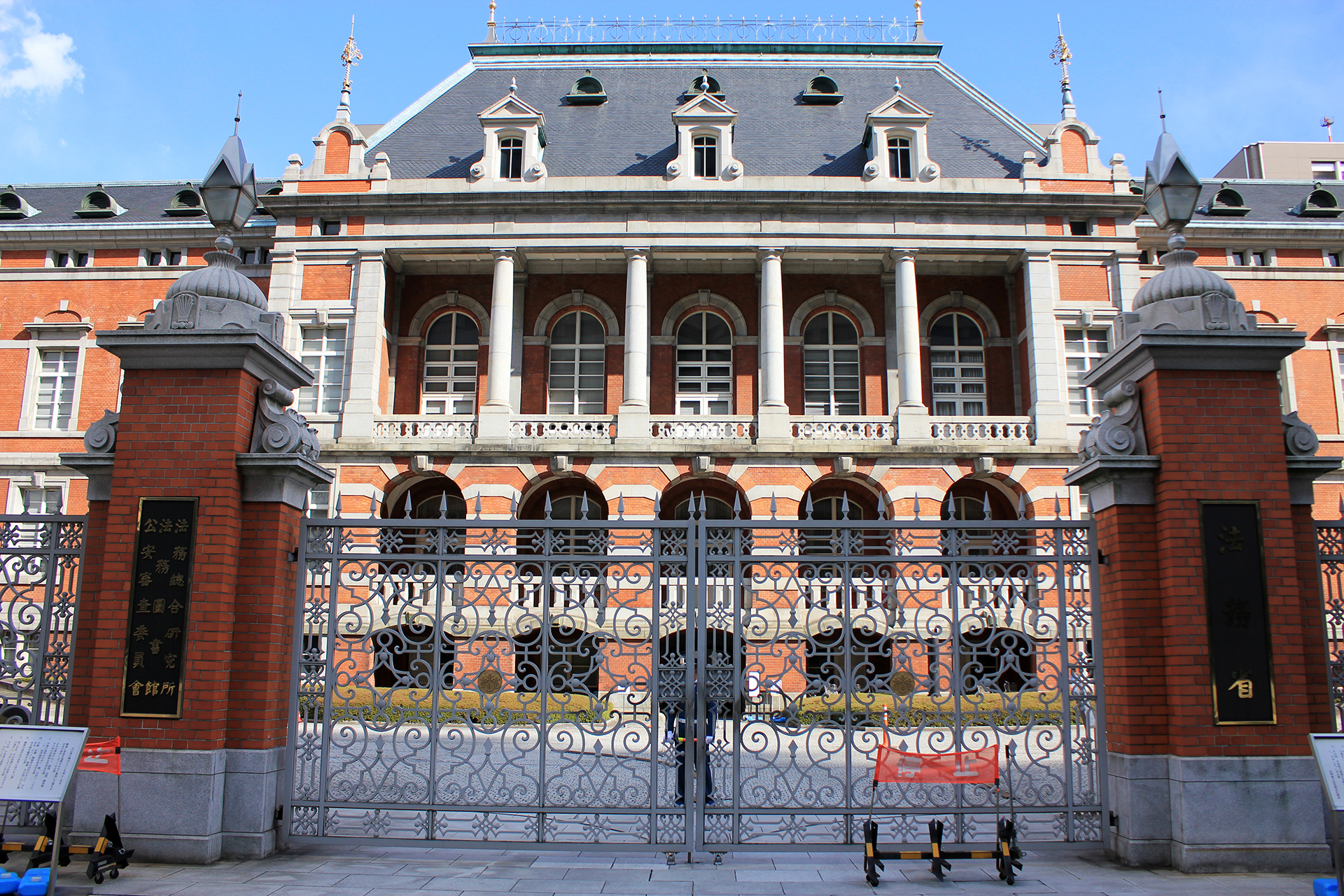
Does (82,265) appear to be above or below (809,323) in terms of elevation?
above

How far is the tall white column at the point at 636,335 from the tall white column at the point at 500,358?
2758 millimetres

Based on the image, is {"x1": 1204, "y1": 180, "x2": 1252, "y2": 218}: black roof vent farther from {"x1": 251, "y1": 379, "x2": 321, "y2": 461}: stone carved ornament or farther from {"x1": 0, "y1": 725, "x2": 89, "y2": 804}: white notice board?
{"x1": 0, "y1": 725, "x2": 89, "y2": 804}: white notice board

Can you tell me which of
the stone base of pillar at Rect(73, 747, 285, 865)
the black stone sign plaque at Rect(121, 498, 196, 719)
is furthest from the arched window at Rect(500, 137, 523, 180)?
the stone base of pillar at Rect(73, 747, 285, 865)

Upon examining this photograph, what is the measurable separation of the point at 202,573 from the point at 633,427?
15.8 m

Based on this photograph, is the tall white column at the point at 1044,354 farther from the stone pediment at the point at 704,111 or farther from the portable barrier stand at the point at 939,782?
the portable barrier stand at the point at 939,782

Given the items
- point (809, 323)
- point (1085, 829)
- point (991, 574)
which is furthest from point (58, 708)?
point (809, 323)

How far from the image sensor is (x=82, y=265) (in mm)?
26141

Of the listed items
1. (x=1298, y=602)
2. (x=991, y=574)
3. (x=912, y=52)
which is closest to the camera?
(x=1298, y=602)

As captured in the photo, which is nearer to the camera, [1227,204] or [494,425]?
[494,425]

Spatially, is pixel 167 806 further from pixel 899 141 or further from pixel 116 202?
pixel 116 202

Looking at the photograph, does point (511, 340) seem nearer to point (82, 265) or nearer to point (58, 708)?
point (82, 265)

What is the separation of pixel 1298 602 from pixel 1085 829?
84.0 inches

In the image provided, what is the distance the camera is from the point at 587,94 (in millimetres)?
27312

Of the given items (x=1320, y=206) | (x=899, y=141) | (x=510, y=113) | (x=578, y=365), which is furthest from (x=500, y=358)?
(x=1320, y=206)
